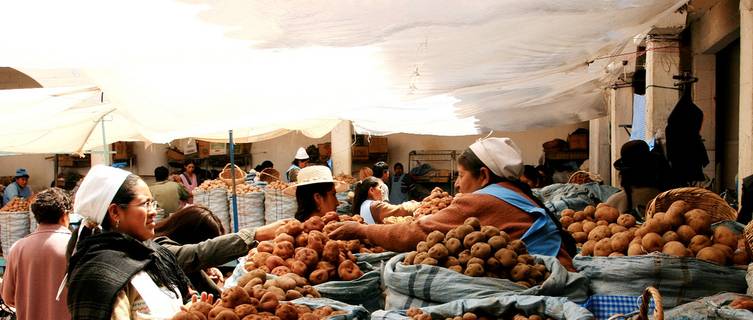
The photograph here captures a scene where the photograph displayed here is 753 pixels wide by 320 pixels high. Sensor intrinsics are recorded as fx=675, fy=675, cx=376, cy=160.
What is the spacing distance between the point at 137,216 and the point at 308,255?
0.79 m

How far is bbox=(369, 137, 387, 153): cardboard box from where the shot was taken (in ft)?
48.3

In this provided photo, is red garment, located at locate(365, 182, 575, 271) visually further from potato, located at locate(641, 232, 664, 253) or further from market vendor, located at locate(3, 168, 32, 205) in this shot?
market vendor, located at locate(3, 168, 32, 205)

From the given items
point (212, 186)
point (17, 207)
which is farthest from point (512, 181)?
point (17, 207)

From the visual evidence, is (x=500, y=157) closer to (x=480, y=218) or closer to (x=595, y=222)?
(x=480, y=218)

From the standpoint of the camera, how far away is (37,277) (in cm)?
466

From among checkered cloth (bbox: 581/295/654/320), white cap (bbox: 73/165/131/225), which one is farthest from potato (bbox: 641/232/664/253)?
white cap (bbox: 73/165/131/225)

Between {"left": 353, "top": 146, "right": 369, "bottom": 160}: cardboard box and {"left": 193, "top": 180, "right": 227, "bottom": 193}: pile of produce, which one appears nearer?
{"left": 193, "top": 180, "right": 227, "bottom": 193}: pile of produce

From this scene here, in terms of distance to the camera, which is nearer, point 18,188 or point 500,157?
point 500,157

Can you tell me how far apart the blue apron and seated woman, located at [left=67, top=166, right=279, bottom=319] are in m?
1.56

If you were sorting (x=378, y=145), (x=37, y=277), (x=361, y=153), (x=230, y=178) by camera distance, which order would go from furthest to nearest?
1. (x=378, y=145)
2. (x=361, y=153)
3. (x=230, y=178)
4. (x=37, y=277)

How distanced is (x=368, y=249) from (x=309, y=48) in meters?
1.11

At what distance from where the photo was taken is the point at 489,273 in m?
2.72

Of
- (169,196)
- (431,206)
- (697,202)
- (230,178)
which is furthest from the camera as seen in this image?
(230,178)

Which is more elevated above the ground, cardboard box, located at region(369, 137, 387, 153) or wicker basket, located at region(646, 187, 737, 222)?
cardboard box, located at region(369, 137, 387, 153)
